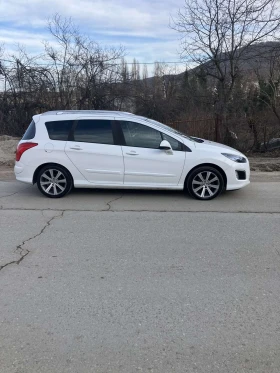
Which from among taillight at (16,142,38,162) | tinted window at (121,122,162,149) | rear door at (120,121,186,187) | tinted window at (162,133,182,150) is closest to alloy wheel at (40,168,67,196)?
taillight at (16,142,38,162)

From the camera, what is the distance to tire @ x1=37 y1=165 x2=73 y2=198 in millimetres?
6688

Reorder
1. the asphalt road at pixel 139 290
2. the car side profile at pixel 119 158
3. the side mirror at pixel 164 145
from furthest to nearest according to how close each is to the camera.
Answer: the car side profile at pixel 119 158 < the side mirror at pixel 164 145 < the asphalt road at pixel 139 290

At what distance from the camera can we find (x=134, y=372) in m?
2.32

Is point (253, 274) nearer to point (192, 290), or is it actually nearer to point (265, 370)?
point (192, 290)

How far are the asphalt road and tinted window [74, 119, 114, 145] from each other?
1537 mm

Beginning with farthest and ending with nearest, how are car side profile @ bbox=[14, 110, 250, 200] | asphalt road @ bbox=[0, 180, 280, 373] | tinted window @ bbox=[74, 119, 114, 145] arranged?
tinted window @ bbox=[74, 119, 114, 145], car side profile @ bbox=[14, 110, 250, 200], asphalt road @ bbox=[0, 180, 280, 373]

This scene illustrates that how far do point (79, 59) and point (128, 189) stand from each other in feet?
46.7

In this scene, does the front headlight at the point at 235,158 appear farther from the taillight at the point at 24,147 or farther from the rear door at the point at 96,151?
the taillight at the point at 24,147

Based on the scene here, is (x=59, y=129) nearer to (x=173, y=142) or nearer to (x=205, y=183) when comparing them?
(x=173, y=142)

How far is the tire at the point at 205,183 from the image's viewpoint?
21.4 ft

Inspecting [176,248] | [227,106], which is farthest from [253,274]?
[227,106]

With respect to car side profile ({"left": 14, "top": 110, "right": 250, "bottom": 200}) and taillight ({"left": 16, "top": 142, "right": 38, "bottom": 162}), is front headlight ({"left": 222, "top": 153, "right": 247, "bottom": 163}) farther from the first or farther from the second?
taillight ({"left": 16, "top": 142, "right": 38, "bottom": 162})

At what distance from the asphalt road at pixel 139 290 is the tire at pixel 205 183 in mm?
695

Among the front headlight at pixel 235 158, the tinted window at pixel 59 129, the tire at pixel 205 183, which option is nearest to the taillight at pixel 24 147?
the tinted window at pixel 59 129
